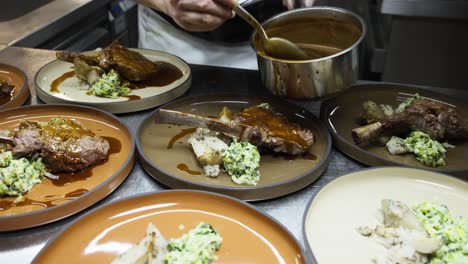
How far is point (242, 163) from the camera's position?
1.88 metres

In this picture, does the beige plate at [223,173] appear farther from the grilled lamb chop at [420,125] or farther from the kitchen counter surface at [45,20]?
the kitchen counter surface at [45,20]

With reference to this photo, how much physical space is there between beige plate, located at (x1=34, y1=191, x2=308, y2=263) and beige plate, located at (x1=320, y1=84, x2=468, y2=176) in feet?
2.11

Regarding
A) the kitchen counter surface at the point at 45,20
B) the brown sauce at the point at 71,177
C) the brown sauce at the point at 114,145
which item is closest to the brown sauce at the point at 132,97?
the brown sauce at the point at 114,145

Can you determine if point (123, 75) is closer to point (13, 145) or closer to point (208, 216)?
point (13, 145)

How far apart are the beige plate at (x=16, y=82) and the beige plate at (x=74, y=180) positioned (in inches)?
5.1

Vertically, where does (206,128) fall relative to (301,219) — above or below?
above

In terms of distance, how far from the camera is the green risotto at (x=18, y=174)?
70.4 inches

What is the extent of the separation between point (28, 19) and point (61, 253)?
2.88m

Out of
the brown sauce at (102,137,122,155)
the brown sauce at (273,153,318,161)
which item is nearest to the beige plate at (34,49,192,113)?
the brown sauce at (102,137,122,155)

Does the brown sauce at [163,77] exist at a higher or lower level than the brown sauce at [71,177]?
lower

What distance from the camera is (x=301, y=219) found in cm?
176

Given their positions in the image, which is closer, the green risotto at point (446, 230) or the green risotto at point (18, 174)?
the green risotto at point (446, 230)

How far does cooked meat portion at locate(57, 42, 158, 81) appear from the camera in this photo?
2.58 meters

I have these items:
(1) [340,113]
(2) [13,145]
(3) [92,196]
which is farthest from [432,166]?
(2) [13,145]
